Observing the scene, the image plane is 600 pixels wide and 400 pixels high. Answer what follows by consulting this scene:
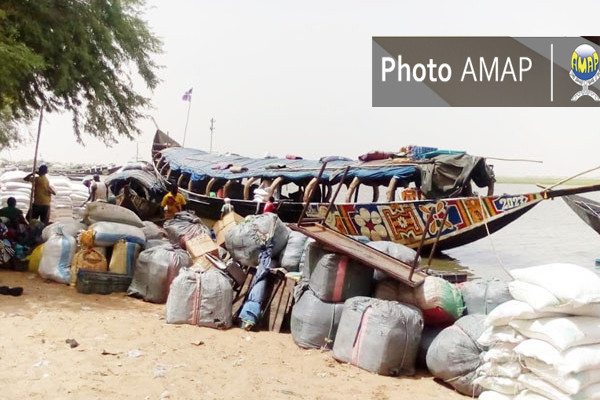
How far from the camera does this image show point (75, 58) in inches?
301

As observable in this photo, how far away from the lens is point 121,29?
8.20 meters

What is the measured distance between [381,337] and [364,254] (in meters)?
0.89

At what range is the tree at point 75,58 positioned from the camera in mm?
6527

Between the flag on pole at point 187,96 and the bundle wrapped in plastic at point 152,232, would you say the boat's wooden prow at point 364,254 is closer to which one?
the bundle wrapped in plastic at point 152,232

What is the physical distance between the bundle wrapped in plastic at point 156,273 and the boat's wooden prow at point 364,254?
173 cm

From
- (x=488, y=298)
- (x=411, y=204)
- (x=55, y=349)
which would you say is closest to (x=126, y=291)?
(x=55, y=349)

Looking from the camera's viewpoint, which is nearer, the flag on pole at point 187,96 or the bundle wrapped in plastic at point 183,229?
the bundle wrapped in plastic at point 183,229

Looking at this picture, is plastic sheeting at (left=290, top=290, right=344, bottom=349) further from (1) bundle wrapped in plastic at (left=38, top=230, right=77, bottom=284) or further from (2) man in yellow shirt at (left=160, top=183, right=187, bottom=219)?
(2) man in yellow shirt at (left=160, top=183, right=187, bottom=219)

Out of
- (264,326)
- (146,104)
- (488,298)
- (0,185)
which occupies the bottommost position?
(264,326)

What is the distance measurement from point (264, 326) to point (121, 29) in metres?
5.75

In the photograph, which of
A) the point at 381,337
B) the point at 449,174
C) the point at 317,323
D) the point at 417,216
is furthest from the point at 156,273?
the point at 449,174

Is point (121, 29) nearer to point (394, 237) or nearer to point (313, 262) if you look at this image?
point (313, 262)

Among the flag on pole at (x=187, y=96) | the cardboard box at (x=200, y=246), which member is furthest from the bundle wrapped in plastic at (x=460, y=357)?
the flag on pole at (x=187, y=96)

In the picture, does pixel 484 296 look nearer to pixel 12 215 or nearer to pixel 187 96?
pixel 12 215
